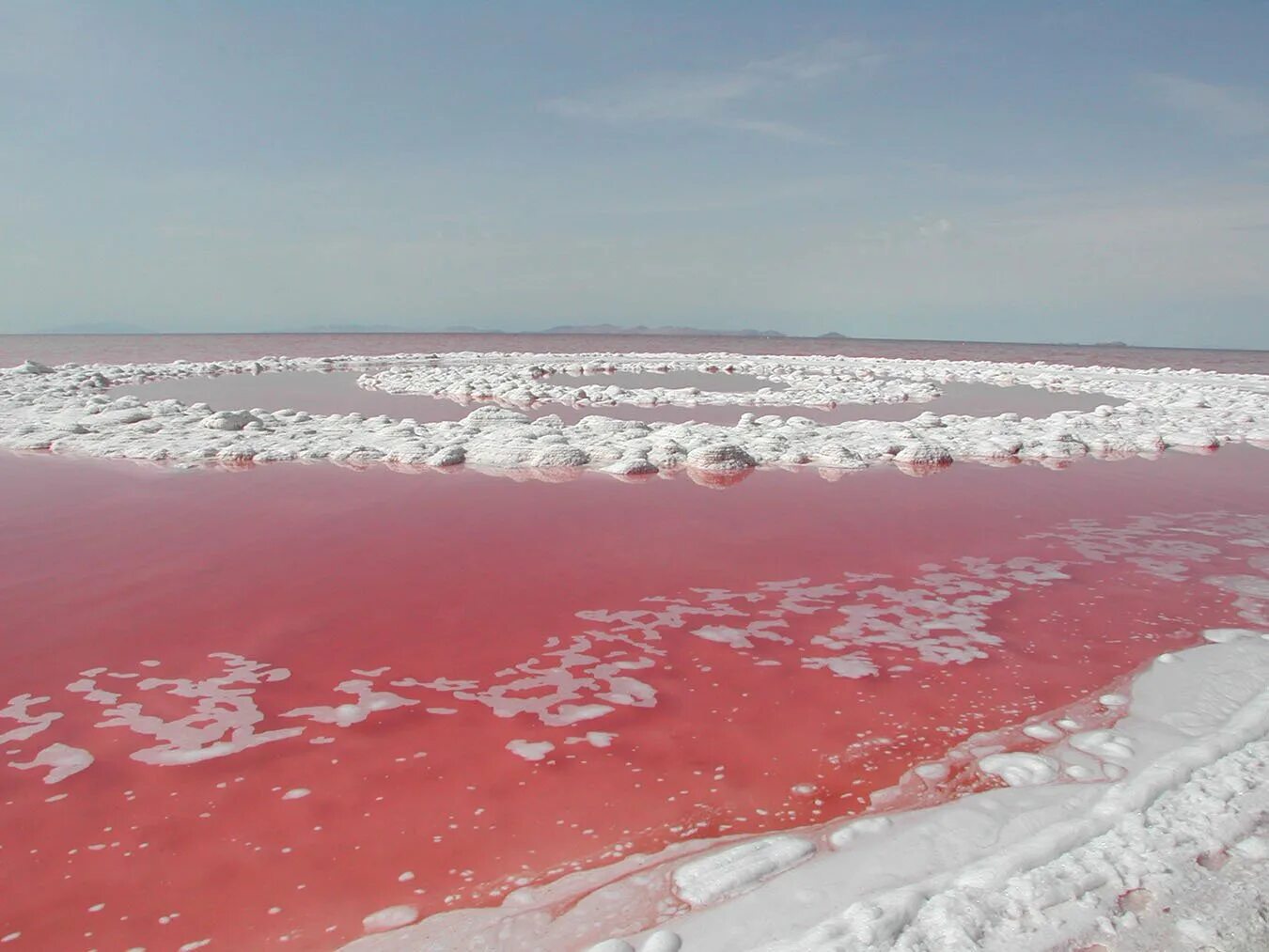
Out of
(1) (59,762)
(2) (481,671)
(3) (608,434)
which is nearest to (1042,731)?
(2) (481,671)

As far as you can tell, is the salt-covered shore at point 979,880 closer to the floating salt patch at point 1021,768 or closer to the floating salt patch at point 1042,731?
the floating salt patch at point 1021,768

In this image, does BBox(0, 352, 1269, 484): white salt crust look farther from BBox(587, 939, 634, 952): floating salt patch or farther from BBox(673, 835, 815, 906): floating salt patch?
BBox(587, 939, 634, 952): floating salt patch

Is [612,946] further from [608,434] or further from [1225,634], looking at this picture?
[608,434]

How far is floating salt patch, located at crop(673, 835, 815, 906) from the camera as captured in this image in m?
2.02

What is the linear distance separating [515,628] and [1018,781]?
2.30 m

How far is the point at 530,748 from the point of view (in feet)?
8.79

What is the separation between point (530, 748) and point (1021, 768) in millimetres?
1792

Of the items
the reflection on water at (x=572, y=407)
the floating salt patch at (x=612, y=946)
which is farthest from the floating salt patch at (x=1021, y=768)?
the reflection on water at (x=572, y=407)

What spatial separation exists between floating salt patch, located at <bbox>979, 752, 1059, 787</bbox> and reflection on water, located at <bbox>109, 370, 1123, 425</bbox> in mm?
8511

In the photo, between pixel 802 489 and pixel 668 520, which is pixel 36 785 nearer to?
pixel 668 520

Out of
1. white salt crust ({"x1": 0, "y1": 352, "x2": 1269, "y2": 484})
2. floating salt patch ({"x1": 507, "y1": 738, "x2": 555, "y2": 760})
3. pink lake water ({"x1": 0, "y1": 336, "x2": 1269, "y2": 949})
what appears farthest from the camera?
white salt crust ({"x1": 0, "y1": 352, "x2": 1269, "y2": 484})

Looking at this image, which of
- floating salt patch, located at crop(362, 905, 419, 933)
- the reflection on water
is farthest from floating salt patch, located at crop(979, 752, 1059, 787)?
the reflection on water

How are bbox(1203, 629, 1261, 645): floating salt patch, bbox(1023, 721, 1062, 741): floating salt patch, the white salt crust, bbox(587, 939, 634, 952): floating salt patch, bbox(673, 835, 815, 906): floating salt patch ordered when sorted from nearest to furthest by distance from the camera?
bbox(587, 939, 634, 952): floating salt patch → bbox(673, 835, 815, 906): floating salt patch → bbox(1023, 721, 1062, 741): floating salt patch → bbox(1203, 629, 1261, 645): floating salt patch → the white salt crust

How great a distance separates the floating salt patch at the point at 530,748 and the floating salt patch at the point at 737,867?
0.74 m
